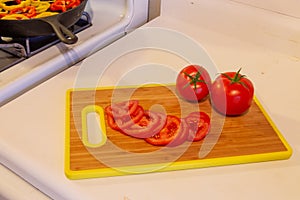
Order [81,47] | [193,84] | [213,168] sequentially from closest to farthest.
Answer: [213,168]
[193,84]
[81,47]

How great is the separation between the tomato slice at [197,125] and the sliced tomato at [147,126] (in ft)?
0.15

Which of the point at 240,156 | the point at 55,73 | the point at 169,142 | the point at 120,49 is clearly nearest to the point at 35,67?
the point at 55,73

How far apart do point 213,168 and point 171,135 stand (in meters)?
0.09

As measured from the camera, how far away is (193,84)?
729 millimetres

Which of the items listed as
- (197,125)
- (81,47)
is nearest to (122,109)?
(197,125)

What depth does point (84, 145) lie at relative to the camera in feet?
2.05

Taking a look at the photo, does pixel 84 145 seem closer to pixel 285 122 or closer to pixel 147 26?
pixel 285 122

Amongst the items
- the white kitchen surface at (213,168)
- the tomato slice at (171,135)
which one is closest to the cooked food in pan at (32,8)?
the white kitchen surface at (213,168)

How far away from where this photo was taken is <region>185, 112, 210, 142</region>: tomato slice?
2.12ft

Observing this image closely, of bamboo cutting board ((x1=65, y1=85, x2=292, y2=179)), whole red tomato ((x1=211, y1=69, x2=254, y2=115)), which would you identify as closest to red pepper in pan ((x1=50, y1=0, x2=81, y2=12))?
bamboo cutting board ((x1=65, y1=85, x2=292, y2=179))

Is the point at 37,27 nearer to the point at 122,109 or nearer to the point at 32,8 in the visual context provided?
the point at 32,8

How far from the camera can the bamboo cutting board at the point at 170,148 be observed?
0.59m

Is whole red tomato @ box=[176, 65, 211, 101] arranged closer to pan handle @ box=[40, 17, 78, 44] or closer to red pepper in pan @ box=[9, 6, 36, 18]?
pan handle @ box=[40, 17, 78, 44]

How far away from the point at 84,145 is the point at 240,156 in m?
0.24
